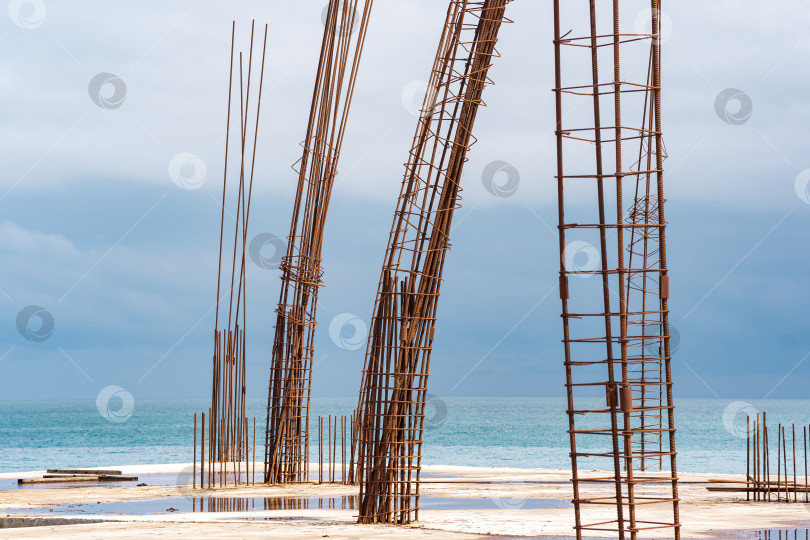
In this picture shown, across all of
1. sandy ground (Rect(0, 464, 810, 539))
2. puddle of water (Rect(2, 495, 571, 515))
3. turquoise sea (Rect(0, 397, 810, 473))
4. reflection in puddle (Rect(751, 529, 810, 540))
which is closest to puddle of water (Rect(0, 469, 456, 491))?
sandy ground (Rect(0, 464, 810, 539))

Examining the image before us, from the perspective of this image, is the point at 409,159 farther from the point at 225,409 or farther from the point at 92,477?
the point at 92,477

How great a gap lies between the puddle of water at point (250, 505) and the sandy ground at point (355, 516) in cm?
14

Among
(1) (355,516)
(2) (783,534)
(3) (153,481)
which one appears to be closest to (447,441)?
(3) (153,481)

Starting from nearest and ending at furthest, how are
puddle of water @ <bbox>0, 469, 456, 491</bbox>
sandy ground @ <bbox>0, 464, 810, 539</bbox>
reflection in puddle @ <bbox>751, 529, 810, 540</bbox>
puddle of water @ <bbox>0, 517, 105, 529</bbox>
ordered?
reflection in puddle @ <bbox>751, 529, 810, 540</bbox>
sandy ground @ <bbox>0, 464, 810, 539</bbox>
puddle of water @ <bbox>0, 517, 105, 529</bbox>
puddle of water @ <bbox>0, 469, 456, 491</bbox>

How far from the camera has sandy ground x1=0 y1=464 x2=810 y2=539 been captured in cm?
1091

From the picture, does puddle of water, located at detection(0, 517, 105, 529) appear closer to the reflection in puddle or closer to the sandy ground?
the sandy ground

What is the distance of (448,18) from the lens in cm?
1197

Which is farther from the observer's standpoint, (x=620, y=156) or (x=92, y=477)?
(x=92, y=477)

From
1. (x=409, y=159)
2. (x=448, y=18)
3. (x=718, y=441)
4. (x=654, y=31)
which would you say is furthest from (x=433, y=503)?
(x=718, y=441)

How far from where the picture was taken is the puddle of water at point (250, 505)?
550 inches

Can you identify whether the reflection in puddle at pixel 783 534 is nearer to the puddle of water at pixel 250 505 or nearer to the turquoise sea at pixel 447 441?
the puddle of water at pixel 250 505

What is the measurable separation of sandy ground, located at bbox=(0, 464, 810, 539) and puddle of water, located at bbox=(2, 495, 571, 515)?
14 cm

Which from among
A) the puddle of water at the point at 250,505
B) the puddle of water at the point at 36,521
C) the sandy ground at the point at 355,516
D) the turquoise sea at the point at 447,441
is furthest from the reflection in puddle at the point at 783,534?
the turquoise sea at the point at 447,441

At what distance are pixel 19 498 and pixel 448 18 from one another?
10033 mm
